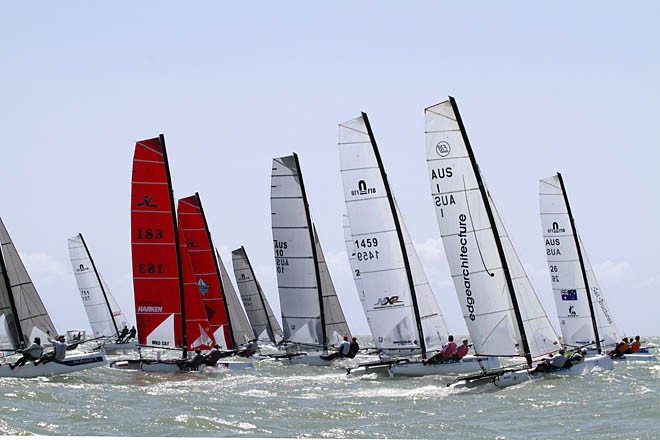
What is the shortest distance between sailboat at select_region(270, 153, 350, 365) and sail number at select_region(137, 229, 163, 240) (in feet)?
23.2

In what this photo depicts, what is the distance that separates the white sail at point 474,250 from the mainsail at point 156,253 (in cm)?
714

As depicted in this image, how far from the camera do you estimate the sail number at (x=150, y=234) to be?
2689 cm

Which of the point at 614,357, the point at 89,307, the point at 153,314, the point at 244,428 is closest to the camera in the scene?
the point at 244,428

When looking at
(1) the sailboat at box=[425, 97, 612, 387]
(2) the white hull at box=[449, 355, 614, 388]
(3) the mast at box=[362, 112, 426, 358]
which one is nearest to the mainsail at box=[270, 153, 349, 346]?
(3) the mast at box=[362, 112, 426, 358]

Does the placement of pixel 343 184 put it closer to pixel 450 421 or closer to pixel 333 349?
pixel 333 349

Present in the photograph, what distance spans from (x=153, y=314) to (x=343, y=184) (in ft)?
19.1

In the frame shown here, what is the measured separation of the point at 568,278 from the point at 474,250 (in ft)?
37.1

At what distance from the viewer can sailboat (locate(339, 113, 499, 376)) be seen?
27703 millimetres

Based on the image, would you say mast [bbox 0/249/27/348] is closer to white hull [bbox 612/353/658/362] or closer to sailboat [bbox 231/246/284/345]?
white hull [bbox 612/353/658/362]

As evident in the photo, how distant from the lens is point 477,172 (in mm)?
23297

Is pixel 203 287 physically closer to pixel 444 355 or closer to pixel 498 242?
pixel 444 355

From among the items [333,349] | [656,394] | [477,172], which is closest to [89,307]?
[333,349]

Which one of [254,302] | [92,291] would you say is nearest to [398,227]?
[254,302]

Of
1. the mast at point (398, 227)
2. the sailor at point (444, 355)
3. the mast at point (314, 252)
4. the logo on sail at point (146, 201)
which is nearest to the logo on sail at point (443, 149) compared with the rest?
the mast at point (398, 227)
